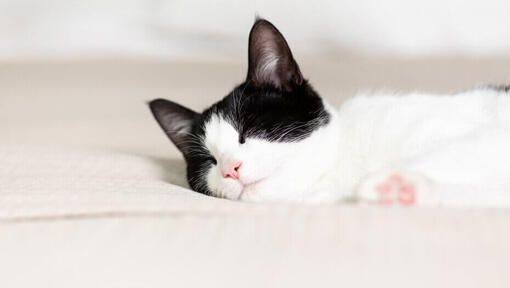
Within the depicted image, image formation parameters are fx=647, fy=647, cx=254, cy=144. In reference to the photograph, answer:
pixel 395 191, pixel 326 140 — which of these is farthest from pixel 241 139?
pixel 395 191

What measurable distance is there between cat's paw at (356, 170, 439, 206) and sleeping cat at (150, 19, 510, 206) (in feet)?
0.25

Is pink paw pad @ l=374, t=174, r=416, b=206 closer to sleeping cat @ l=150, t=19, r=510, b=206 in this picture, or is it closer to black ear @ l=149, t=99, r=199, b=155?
sleeping cat @ l=150, t=19, r=510, b=206

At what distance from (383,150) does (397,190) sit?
34 cm

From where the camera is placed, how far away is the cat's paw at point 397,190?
3.14 feet

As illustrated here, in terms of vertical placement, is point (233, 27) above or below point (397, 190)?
above

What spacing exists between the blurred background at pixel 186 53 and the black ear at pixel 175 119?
1.79ft

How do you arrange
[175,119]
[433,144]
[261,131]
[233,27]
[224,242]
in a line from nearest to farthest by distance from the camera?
1. [224,242]
2. [433,144]
3. [261,131]
4. [175,119]
5. [233,27]

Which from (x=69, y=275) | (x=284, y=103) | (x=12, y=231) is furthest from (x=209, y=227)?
(x=284, y=103)

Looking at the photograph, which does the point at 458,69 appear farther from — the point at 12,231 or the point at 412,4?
the point at 12,231

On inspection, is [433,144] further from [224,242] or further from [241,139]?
[224,242]

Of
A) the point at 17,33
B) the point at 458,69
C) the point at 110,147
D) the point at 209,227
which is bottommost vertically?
the point at 209,227

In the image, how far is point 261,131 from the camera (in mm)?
1347

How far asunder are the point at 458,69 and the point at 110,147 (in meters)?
1.24

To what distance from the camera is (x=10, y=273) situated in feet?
2.97
